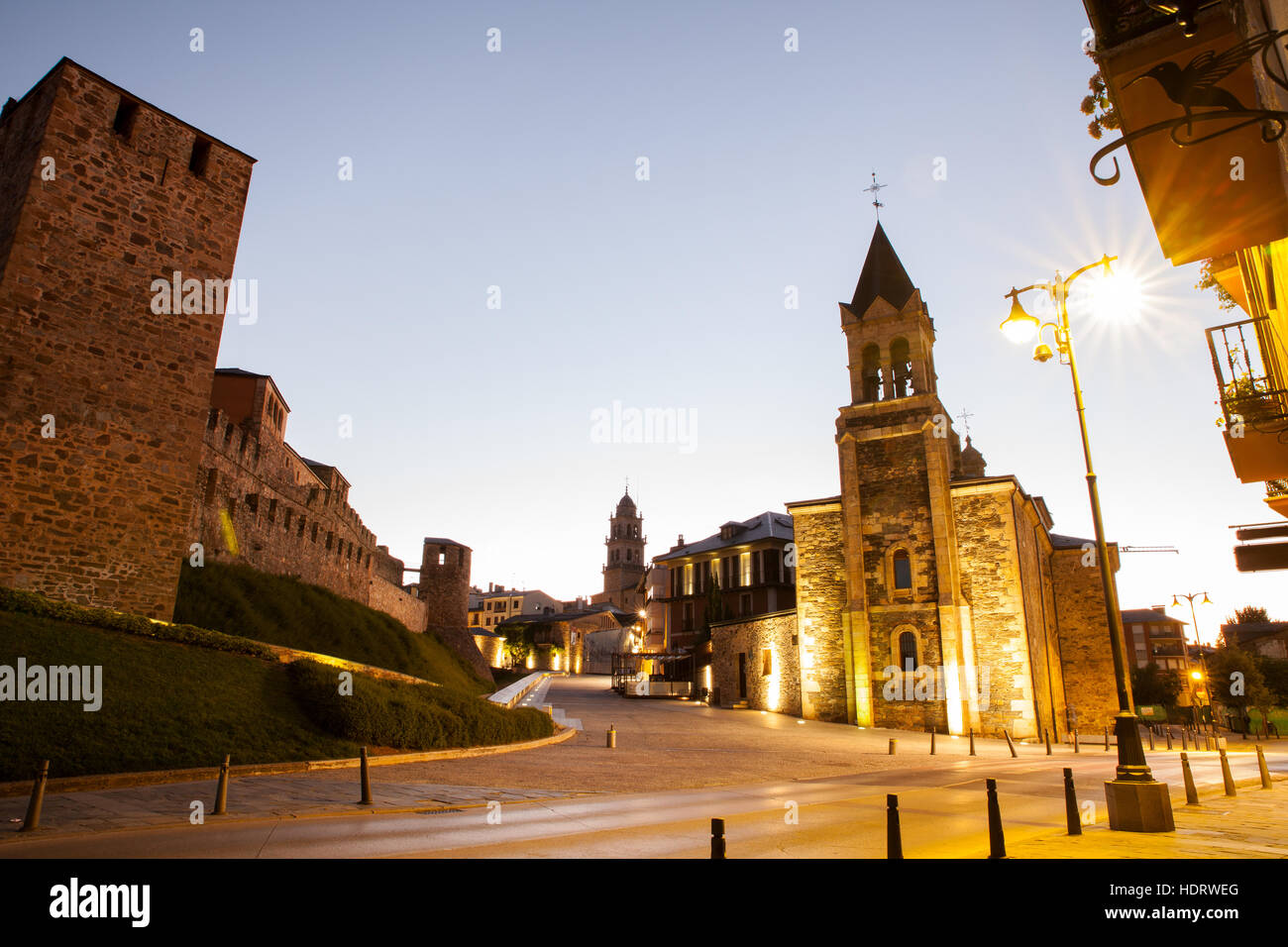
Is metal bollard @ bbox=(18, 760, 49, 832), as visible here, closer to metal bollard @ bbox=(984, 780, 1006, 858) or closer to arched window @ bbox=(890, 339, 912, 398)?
metal bollard @ bbox=(984, 780, 1006, 858)

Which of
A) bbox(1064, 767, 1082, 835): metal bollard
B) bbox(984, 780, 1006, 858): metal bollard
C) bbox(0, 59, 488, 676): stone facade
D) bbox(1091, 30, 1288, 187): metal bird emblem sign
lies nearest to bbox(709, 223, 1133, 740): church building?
bbox(1064, 767, 1082, 835): metal bollard

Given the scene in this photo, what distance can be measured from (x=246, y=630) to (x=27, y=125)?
13360mm

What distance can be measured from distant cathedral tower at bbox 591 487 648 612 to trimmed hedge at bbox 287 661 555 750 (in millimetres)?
97906

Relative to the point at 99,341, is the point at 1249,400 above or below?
below

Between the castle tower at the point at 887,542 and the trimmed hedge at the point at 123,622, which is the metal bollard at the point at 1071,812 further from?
the castle tower at the point at 887,542

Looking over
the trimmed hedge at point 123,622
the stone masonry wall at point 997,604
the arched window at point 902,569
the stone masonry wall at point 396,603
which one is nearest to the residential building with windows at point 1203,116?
the trimmed hedge at point 123,622

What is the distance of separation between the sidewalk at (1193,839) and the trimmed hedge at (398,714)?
12.8 m

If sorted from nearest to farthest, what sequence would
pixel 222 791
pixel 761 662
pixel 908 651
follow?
pixel 222 791, pixel 908 651, pixel 761 662

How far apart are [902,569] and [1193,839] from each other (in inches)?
914

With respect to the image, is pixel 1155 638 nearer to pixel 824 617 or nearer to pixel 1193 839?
pixel 824 617

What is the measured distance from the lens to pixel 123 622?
14688mm

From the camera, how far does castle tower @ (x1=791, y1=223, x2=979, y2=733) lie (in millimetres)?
28766

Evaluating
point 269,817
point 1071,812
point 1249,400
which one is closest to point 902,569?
point 1249,400
